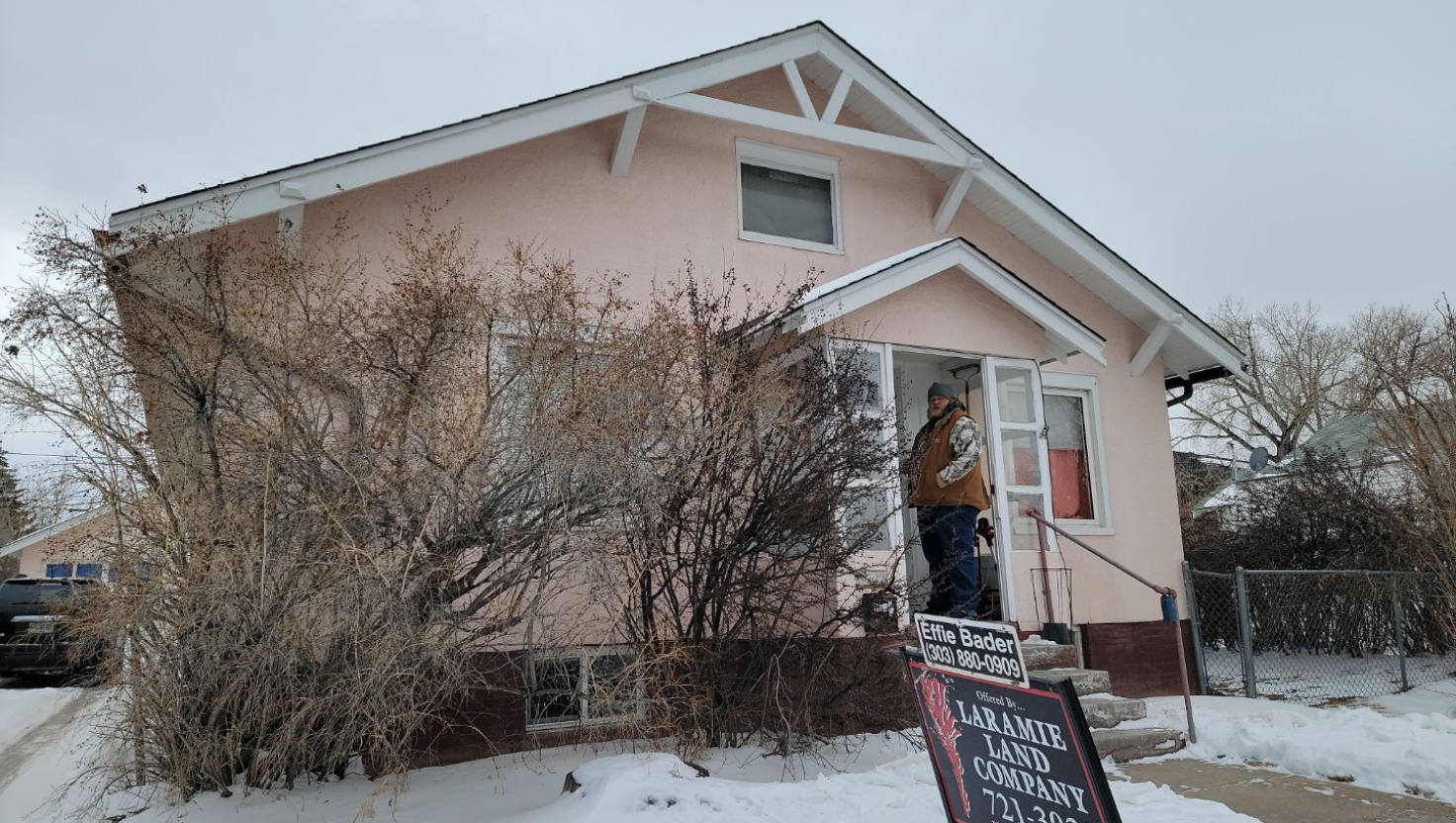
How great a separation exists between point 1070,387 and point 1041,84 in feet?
194

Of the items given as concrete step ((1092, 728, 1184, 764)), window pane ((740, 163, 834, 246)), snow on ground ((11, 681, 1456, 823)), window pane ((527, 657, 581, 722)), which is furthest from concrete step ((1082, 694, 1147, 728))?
window pane ((740, 163, 834, 246))

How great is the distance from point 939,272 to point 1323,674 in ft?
21.1

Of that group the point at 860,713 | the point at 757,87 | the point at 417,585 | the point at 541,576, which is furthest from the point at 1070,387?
the point at 417,585

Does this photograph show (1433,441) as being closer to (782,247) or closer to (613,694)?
(782,247)

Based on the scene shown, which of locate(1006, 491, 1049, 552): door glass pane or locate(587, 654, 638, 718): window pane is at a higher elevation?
locate(1006, 491, 1049, 552): door glass pane

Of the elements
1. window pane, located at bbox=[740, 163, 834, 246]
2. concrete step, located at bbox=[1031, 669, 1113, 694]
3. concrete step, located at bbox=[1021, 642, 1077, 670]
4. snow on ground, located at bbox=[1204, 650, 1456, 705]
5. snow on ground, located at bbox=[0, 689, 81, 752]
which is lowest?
snow on ground, located at bbox=[0, 689, 81, 752]

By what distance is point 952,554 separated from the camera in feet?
24.2

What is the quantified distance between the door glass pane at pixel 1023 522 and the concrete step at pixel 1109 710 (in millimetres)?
2004

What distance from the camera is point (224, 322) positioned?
5676 millimetres

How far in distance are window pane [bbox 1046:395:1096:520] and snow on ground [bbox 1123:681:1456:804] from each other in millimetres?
2279

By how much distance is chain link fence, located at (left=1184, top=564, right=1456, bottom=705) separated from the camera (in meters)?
9.85

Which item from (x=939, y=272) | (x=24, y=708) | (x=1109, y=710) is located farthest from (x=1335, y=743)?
(x=24, y=708)

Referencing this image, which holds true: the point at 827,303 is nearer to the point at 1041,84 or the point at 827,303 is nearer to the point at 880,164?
the point at 880,164

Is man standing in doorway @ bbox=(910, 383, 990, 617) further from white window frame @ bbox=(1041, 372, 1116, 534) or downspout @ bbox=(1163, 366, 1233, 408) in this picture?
downspout @ bbox=(1163, 366, 1233, 408)
